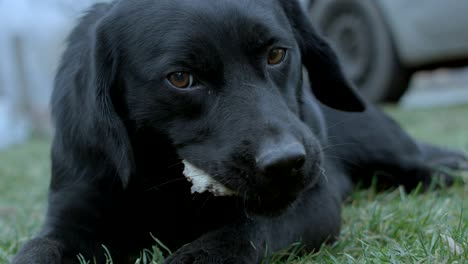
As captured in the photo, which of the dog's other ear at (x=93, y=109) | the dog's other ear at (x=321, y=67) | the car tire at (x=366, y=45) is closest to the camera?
the dog's other ear at (x=93, y=109)

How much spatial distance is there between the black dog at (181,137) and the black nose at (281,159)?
1cm

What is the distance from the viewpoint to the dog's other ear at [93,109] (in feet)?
7.66

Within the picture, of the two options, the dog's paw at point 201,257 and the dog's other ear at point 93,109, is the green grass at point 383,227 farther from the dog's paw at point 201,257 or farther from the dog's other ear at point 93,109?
the dog's other ear at point 93,109

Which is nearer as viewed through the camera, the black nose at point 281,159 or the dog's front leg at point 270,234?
the black nose at point 281,159

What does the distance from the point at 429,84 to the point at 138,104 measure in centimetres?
1783

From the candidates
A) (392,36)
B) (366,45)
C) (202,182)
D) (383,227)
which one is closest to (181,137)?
(202,182)

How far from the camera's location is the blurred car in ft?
23.5

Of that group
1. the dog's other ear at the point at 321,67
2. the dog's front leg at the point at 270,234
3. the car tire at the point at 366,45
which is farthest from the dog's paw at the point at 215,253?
the car tire at the point at 366,45

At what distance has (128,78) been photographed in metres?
2.43

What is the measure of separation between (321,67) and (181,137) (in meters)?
0.89

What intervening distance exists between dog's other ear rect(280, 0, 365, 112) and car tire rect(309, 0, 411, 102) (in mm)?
4812

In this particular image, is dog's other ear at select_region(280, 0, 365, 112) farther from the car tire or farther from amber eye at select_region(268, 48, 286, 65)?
the car tire

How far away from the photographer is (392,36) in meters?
7.98

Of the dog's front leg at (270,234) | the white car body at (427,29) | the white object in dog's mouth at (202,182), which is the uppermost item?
the white object in dog's mouth at (202,182)
